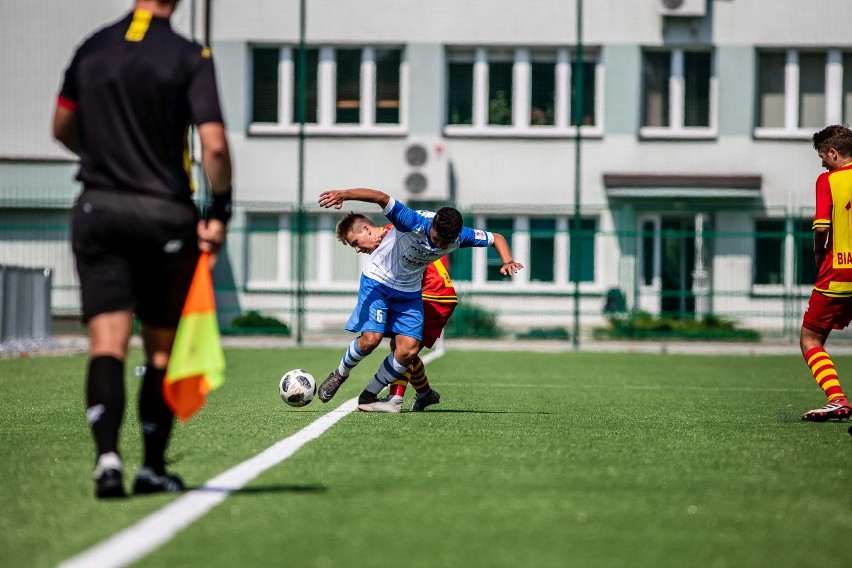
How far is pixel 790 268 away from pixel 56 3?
17188 mm

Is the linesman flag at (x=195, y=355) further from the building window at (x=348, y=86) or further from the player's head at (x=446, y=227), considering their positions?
the building window at (x=348, y=86)

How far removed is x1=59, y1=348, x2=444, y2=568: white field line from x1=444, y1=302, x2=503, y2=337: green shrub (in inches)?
775

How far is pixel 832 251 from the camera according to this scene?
9414 mm

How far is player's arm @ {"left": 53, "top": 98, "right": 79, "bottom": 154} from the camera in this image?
219 inches

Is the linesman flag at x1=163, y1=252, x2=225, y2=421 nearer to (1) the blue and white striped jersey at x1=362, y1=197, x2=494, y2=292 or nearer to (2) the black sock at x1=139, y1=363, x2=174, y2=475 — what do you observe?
(2) the black sock at x1=139, y1=363, x2=174, y2=475

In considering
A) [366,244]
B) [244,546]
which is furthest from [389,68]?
[244,546]

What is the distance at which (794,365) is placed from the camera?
1961cm

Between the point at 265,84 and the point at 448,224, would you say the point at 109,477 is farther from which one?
the point at 265,84

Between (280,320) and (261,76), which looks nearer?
(280,320)

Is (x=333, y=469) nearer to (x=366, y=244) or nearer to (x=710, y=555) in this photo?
(x=710, y=555)

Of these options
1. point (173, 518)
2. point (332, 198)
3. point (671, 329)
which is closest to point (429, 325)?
point (332, 198)

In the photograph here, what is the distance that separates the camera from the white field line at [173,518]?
4.15 metres

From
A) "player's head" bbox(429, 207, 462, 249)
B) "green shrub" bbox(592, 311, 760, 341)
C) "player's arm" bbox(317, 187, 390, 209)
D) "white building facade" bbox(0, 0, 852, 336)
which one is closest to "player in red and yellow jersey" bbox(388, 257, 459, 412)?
"player's head" bbox(429, 207, 462, 249)

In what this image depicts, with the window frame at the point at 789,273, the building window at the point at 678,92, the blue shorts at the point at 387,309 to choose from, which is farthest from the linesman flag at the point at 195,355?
the building window at the point at 678,92
